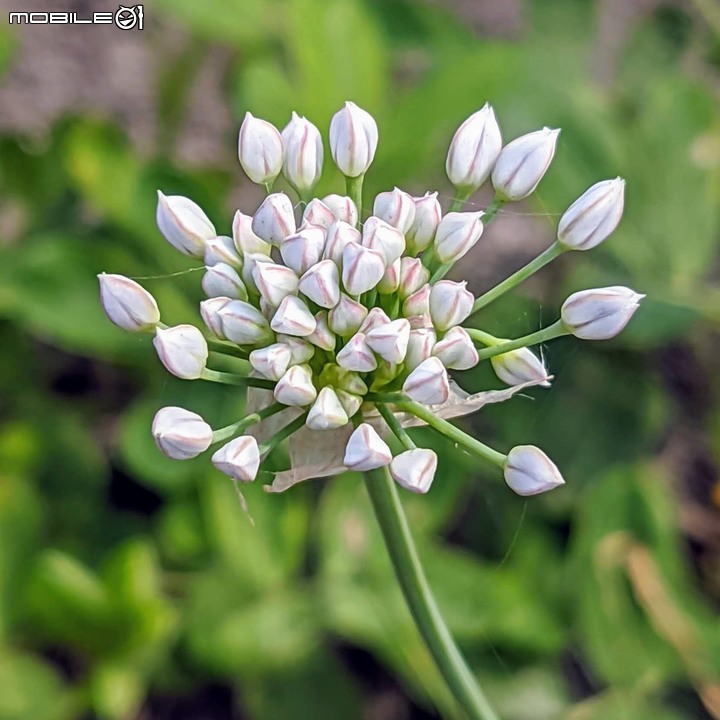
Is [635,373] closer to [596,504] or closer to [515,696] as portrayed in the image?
[596,504]

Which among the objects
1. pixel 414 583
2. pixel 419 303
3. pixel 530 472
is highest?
pixel 419 303

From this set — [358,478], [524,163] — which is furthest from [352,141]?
[358,478]

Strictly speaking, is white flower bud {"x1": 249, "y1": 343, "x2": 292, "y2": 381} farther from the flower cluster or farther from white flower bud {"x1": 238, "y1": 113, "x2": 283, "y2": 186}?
white flower bud {"x1": 238, "y1": 113, "x2": 283, "y2": 186}

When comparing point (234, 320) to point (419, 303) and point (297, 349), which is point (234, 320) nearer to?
point (297, 349)

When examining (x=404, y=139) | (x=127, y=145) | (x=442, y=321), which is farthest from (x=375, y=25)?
(x=442, y=321)
